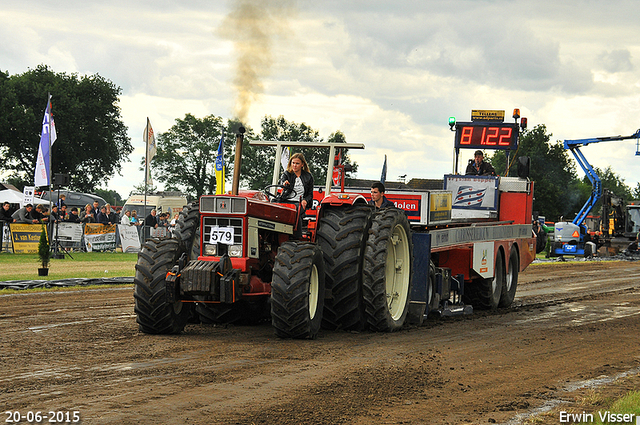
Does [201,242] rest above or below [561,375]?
above

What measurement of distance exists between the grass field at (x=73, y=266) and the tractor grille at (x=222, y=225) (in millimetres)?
8730

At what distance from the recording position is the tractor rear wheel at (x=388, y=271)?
9367 mm

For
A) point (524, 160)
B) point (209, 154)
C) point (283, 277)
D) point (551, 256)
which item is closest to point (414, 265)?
point (283, 277)

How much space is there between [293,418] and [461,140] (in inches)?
448

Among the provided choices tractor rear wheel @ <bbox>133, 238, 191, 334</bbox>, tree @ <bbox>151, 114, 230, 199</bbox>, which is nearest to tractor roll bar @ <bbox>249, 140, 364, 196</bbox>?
tractor rear wheel @ <bbox>133, 238, 191, 334</bbox>

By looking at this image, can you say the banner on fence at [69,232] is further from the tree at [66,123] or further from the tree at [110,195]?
the tree at [110,195]

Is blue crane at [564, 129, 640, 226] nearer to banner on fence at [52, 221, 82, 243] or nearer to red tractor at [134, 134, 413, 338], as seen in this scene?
banner on fence at [52, 221, 82, 243]

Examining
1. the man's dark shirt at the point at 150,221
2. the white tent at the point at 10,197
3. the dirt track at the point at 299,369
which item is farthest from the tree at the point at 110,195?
the dirt track at the point at 299,369

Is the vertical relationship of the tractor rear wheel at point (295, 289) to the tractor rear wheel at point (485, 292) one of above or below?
above

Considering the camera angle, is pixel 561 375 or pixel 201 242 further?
pixel 201 242

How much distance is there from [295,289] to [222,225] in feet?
3.79

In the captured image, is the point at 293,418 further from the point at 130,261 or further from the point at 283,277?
the point at 130,261

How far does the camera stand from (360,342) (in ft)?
29.1

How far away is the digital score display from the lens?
52.2 ft
